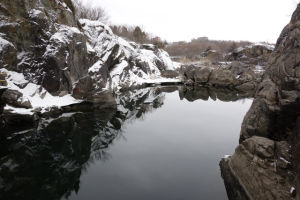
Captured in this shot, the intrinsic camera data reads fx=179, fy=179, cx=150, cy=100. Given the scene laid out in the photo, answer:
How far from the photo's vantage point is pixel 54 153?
23.3 ft

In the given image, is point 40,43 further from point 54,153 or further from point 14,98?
point 54,153

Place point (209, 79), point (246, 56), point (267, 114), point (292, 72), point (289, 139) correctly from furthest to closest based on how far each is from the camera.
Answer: point (246, 56)
point (209, 79)
point (267, 114)
point (292, 72)
point (289, 139)

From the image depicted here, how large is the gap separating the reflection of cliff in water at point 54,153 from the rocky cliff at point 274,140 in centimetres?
466

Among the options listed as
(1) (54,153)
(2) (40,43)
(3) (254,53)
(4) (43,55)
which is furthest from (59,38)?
(3) (254,53)

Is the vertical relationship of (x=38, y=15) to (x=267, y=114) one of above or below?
above

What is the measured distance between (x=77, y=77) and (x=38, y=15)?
474 centimetres

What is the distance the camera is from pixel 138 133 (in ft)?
32.7

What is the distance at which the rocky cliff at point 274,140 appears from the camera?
365cm

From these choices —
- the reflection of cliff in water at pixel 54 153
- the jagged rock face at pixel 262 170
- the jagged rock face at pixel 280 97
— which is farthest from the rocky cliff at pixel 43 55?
the jagged rock face at pixel 280 97

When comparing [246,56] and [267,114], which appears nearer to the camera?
[267,114]

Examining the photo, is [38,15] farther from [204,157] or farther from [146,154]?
[204,157]

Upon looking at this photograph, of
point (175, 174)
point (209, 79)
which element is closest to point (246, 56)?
point (209, 79)

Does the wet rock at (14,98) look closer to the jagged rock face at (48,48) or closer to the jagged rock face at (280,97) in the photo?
the jagged rock face at (48,48)

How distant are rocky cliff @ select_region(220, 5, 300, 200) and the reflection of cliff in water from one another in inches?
184
